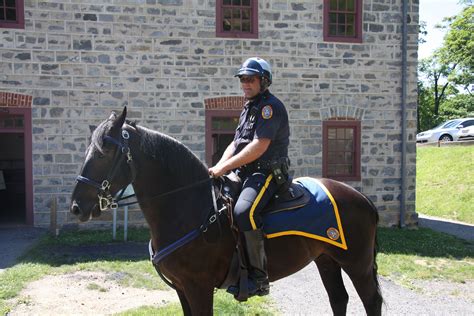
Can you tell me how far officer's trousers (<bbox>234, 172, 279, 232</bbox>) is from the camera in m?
3.69

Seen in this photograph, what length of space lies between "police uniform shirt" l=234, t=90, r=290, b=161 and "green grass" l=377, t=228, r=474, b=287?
182 inches

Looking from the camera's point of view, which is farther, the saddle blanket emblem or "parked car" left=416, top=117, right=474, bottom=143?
"parked car" left=416, top=117, right=474, bottom=143

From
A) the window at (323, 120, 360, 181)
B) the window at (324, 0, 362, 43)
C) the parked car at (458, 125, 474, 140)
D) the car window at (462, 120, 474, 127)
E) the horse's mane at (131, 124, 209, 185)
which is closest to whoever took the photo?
the horse's mane at (131, 124, 209, 185)

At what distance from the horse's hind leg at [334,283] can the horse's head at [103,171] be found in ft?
7.85

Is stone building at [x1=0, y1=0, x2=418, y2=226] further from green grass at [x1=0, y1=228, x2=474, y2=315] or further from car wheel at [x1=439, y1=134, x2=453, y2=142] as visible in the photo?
car wheel at [x1=439, y1=134, x2=453, y2=142]

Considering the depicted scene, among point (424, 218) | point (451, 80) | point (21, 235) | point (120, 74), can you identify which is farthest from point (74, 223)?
point (451, 80)

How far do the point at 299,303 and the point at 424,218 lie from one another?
9.43 meters

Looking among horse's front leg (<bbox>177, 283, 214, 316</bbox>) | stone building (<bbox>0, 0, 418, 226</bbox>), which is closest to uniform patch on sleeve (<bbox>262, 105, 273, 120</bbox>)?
horse's front leg (<bbox>177, 283, 214, 316</bbox>)

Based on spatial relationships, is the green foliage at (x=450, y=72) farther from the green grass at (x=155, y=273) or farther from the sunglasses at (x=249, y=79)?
the sunglasses at (x=249, y=79)

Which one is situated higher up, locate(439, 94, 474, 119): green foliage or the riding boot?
locate(439, 94, 474, 119): green foliage

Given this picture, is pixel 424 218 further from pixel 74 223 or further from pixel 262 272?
pixel 262 272

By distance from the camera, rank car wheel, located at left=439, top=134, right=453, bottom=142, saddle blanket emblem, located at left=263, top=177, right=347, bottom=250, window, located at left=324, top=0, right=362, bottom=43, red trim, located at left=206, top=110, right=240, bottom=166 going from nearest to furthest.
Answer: saddle blanket emblem, located at left=263, top=177, right=347, bottom=250 → red trim, located at left=206, top=110, right=240, bottom=166 → window, located at left=324, top=0, right=362, bottom=43 → car wheel, located at left=439, top=134, right=453, bottom=142

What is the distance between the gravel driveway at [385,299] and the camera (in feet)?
19.6

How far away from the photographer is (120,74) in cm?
1059
